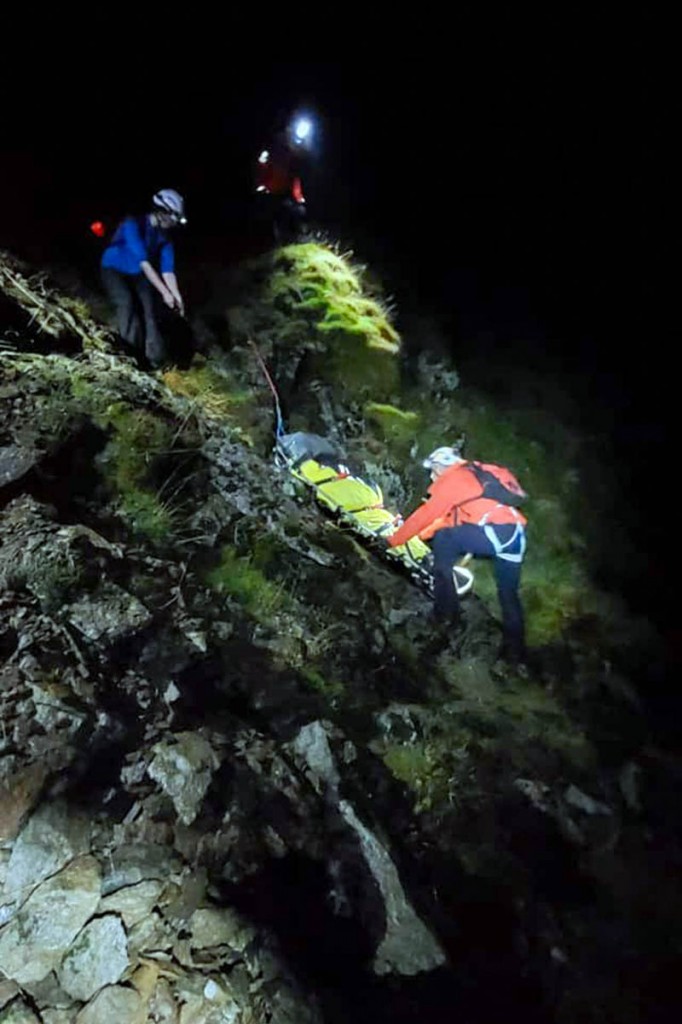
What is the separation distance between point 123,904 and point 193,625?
1942mm

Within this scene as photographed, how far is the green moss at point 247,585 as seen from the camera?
545 cm

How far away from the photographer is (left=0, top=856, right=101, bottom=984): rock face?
9.52ft

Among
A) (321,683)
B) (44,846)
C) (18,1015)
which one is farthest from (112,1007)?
(321,683)

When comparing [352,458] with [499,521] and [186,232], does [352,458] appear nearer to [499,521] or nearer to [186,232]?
[499,521]

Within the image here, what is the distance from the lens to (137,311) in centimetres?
761

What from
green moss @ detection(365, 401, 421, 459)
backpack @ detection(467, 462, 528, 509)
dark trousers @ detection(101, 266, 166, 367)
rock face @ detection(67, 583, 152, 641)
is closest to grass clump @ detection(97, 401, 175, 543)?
rock face @ detection(67, 583, 152, 641)

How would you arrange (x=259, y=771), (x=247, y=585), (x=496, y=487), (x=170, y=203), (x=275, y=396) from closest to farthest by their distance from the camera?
1. (x=259, y=771)
2. (x=247, y=585)
3. (x=496, y=487)
4. (x=170, y=203)
5. (x=275, y=396)

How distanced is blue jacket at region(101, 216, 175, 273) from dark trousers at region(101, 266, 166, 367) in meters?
0.10

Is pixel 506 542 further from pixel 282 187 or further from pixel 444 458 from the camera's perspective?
pixel 282 187

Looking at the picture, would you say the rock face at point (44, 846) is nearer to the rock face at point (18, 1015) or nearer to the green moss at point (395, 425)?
the rock face at point (18, 1015)

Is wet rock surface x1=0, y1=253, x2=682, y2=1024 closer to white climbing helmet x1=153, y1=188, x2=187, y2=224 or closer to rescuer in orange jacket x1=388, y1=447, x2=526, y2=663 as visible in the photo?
rescuer in orange jacket x1=388, y1=447, x2=526, y2=663

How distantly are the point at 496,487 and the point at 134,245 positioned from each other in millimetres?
4712

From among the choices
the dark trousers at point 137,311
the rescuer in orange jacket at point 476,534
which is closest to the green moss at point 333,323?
the dark trousers at point 137,311

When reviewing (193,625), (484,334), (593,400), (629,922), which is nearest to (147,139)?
(484,334)
